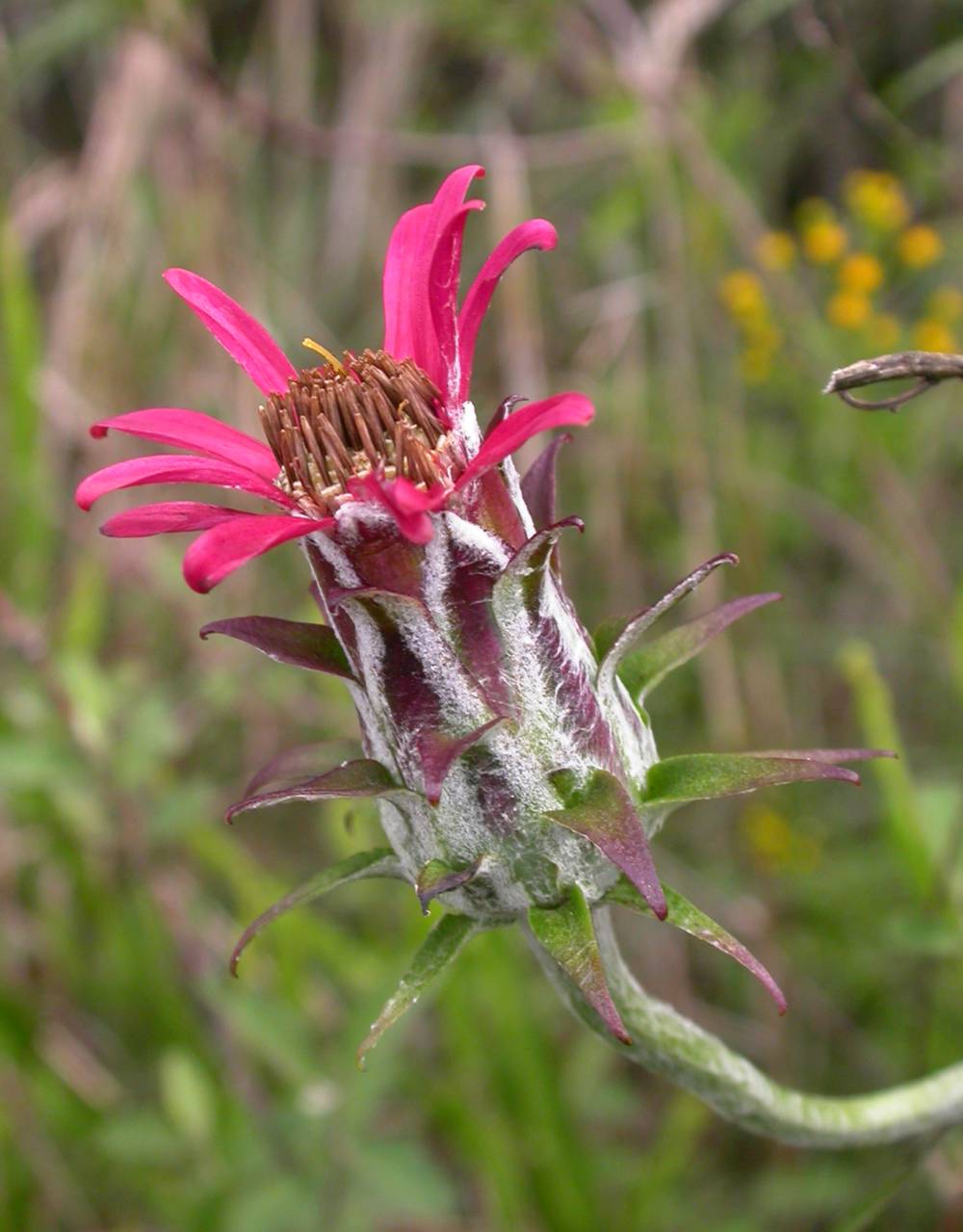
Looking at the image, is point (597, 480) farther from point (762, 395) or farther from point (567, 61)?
point (567, 61)

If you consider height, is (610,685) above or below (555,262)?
below

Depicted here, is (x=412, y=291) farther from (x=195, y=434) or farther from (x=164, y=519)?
(x=164, y=519)

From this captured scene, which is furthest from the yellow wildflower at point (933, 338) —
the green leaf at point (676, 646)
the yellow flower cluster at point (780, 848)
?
the green leaf at point (676, 646)

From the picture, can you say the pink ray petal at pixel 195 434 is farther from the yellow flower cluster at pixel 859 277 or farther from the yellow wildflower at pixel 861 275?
the yellow wildflower at pixel 861 275

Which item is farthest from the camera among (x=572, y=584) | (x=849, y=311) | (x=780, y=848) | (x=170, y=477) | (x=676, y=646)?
(x=572, y=584)

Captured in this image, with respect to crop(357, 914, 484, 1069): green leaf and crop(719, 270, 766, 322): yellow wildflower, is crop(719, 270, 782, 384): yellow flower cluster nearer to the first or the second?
crop(719, 270, 766, 322): yellow wildflower

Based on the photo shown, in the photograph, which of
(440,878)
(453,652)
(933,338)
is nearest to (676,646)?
(453,652)

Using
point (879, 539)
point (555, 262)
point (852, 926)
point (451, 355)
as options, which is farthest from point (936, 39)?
point (451, 355)
